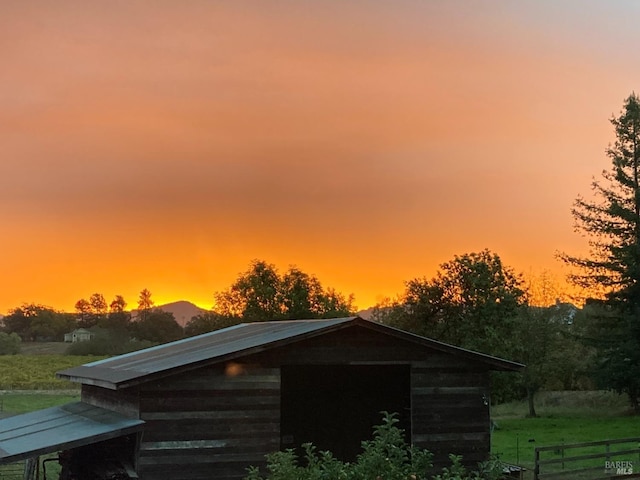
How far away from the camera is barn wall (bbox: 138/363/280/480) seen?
13344 millimetres

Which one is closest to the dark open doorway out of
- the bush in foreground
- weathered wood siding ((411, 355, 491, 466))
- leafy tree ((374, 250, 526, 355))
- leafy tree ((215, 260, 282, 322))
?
weathered wood siding ((411, 355, 491, 466))

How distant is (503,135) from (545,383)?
1857cm

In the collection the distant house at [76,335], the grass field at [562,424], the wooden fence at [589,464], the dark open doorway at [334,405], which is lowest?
the grass field at [562,424]

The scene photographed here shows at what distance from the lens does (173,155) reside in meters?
29.1

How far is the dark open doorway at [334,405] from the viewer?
20.5m

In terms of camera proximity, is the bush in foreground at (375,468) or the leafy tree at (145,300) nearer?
the bush in foreground at (375,468)

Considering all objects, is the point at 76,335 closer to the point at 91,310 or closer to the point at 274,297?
the point at 91,310

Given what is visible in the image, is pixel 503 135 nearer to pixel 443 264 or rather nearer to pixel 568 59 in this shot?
A: pixel 568 59

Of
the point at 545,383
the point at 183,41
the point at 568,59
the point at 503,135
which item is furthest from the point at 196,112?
the point at 545,383

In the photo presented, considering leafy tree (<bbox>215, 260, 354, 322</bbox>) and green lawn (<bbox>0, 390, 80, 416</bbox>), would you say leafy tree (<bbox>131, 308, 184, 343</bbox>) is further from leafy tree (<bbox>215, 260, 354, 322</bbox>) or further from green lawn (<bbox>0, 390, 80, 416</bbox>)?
green lawn (<bbox>0, 390, 80, 416</bbox>)

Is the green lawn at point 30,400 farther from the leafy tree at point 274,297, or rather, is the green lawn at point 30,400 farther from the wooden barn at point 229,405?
the wooden barn at point 229,405

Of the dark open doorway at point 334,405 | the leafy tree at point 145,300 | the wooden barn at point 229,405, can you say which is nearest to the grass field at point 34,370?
the dark open doorway at point 334,405

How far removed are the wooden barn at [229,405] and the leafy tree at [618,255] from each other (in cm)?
2323

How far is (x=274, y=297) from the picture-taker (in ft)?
239
